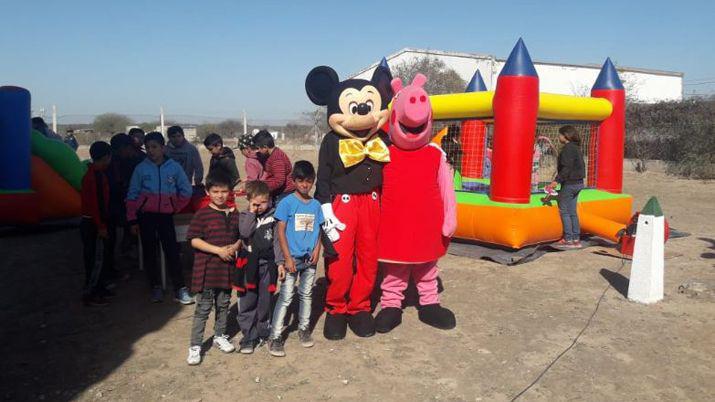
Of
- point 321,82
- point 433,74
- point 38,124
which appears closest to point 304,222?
point 321,82

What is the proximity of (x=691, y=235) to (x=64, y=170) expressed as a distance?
9.53 m

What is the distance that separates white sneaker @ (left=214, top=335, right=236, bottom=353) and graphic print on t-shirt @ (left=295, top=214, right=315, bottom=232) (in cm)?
92

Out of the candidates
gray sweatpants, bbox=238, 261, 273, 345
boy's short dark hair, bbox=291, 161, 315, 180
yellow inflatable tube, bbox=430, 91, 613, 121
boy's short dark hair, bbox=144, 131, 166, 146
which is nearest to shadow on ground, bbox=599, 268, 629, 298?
yellow inflatable tube, bbox=430, 91, 613, 121

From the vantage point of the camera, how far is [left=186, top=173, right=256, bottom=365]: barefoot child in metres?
3.45

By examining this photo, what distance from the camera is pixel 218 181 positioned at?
11.4ft

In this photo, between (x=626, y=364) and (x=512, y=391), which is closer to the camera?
(x=512, y=391)

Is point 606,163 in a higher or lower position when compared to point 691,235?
higher

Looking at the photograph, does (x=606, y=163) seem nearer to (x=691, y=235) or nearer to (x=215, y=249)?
(x=691, y=235)

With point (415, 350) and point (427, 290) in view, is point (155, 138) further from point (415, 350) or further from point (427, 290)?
point (415, 350)

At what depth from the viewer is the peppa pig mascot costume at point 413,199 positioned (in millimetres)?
4102

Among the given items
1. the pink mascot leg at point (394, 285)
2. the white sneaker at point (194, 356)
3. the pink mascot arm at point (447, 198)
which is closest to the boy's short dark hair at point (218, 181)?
the white sneaker at point (194, 356)

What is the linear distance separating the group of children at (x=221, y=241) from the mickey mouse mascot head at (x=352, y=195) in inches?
9.0

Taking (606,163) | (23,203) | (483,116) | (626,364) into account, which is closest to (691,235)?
(606,163)

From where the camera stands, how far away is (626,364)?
11.6ft
